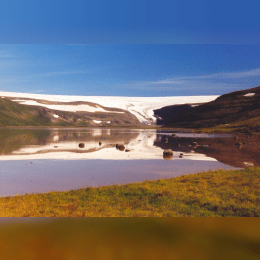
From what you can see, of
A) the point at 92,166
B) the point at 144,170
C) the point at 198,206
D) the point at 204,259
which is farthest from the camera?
the point at 92,166

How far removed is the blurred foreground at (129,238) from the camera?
612cm

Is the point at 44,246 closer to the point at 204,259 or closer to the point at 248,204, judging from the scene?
the point at 204,259

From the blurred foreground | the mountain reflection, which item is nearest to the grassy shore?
the blurred foreground

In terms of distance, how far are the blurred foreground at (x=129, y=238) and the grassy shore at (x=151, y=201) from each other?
157 centimetres

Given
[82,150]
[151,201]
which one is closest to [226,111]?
[82,150]

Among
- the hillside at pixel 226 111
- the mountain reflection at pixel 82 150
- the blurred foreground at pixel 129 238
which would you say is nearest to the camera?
the blurred foreground at pixel 129 238

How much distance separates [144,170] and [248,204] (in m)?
11.1

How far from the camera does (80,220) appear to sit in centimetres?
819

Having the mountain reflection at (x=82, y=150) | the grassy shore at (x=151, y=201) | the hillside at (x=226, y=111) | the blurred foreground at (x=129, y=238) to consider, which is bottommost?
the mountain reflection at (x=82, y=150)

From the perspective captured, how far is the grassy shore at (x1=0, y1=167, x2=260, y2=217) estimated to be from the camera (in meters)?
9.93

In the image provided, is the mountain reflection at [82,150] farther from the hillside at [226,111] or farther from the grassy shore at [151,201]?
the hillside at [226,111]

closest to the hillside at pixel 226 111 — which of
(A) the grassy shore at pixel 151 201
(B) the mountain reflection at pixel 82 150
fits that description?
(B) the mountain reflection at pixel 82 150

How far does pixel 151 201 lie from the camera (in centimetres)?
1192

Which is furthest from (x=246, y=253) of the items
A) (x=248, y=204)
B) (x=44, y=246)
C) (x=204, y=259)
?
(x=248, y=204)
